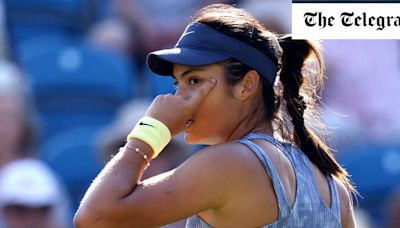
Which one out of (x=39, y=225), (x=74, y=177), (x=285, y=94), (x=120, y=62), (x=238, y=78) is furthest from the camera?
(x=120, y=62)

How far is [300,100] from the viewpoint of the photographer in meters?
3.12

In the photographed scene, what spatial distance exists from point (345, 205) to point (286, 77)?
43cm

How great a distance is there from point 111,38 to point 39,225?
220 centimetres

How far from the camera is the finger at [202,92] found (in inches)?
113

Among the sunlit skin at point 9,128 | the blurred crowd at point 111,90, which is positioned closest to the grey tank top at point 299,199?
the blurred crowd at point 111,90

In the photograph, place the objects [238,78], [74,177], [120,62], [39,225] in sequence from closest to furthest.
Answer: [238,78], [39,225], [74,177], [120,62]

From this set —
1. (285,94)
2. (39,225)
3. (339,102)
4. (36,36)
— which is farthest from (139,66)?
(285,94)

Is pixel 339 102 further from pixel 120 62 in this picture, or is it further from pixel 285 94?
pixel 285 94

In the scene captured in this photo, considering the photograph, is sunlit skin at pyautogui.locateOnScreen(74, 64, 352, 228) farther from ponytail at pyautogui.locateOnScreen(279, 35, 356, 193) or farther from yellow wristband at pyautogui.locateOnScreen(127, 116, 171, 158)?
ponytail at pyautogui.locateOnScreen(279, 35, 356, 193)

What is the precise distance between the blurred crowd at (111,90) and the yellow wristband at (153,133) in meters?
2.31

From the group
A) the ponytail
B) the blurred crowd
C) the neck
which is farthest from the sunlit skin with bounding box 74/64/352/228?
the blurred crowd

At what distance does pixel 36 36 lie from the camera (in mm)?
6688

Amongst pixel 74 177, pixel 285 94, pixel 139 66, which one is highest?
pixel 285 94

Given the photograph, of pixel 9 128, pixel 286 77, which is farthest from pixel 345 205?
pixel 9 128
